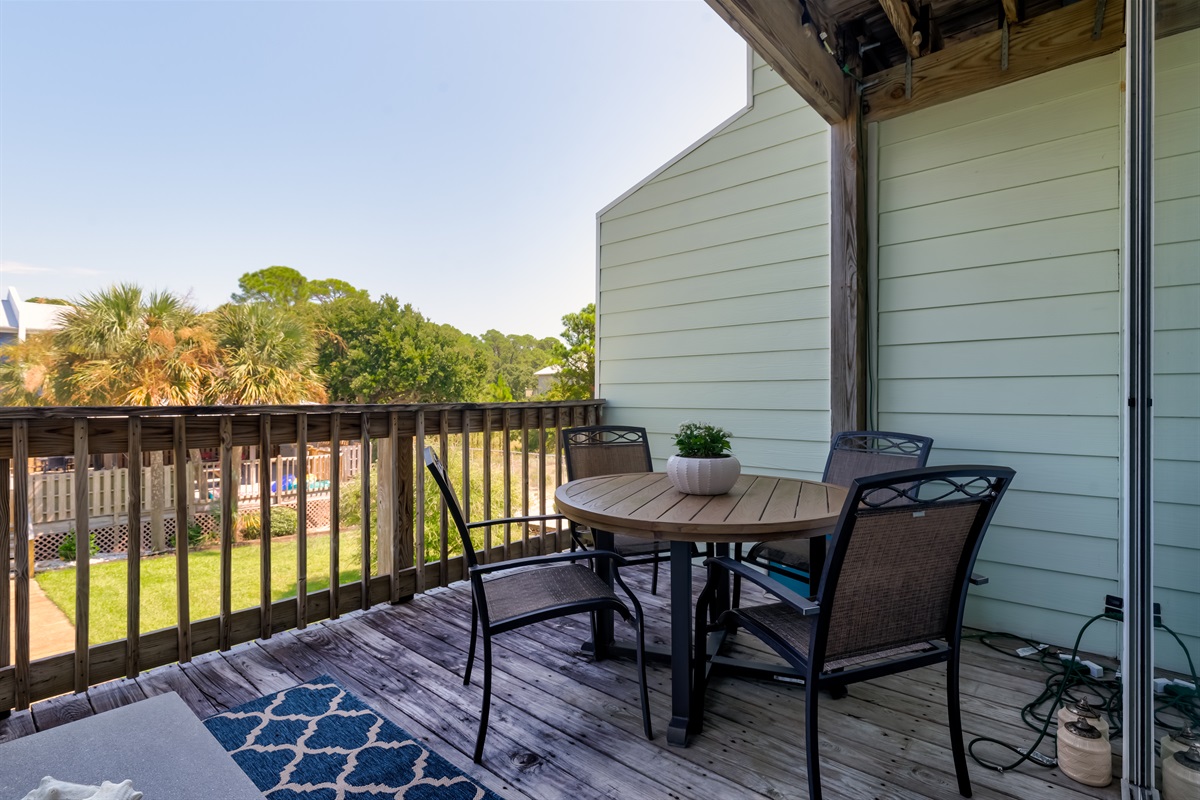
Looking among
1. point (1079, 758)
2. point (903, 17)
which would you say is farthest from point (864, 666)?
point (903, 17)

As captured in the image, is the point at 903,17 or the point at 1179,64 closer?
the point at 1179,64

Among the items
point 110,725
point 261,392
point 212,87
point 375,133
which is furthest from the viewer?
point 375,133

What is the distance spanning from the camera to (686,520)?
5.80ft

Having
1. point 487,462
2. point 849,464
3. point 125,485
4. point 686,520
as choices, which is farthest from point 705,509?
point 125,485

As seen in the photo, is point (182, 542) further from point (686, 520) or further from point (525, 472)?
point (686, 520)

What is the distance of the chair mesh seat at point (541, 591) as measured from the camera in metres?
1.88

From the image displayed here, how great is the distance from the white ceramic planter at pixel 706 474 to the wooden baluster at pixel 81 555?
2.17 metres

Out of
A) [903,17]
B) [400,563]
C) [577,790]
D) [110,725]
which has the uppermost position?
[903,17]

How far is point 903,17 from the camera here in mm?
2592

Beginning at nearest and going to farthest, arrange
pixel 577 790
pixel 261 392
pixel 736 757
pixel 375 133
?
pixel 577 790 → pixel 736 757 → pixel 261 392 → pixel 375 133

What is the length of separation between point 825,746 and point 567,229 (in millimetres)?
28856

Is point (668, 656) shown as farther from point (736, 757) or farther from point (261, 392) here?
point (261, 392)

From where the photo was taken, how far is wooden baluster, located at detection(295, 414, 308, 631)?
2650 millimetres

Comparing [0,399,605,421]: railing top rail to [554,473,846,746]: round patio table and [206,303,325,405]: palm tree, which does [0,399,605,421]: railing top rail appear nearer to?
[554,473,846,746]: round patio table
